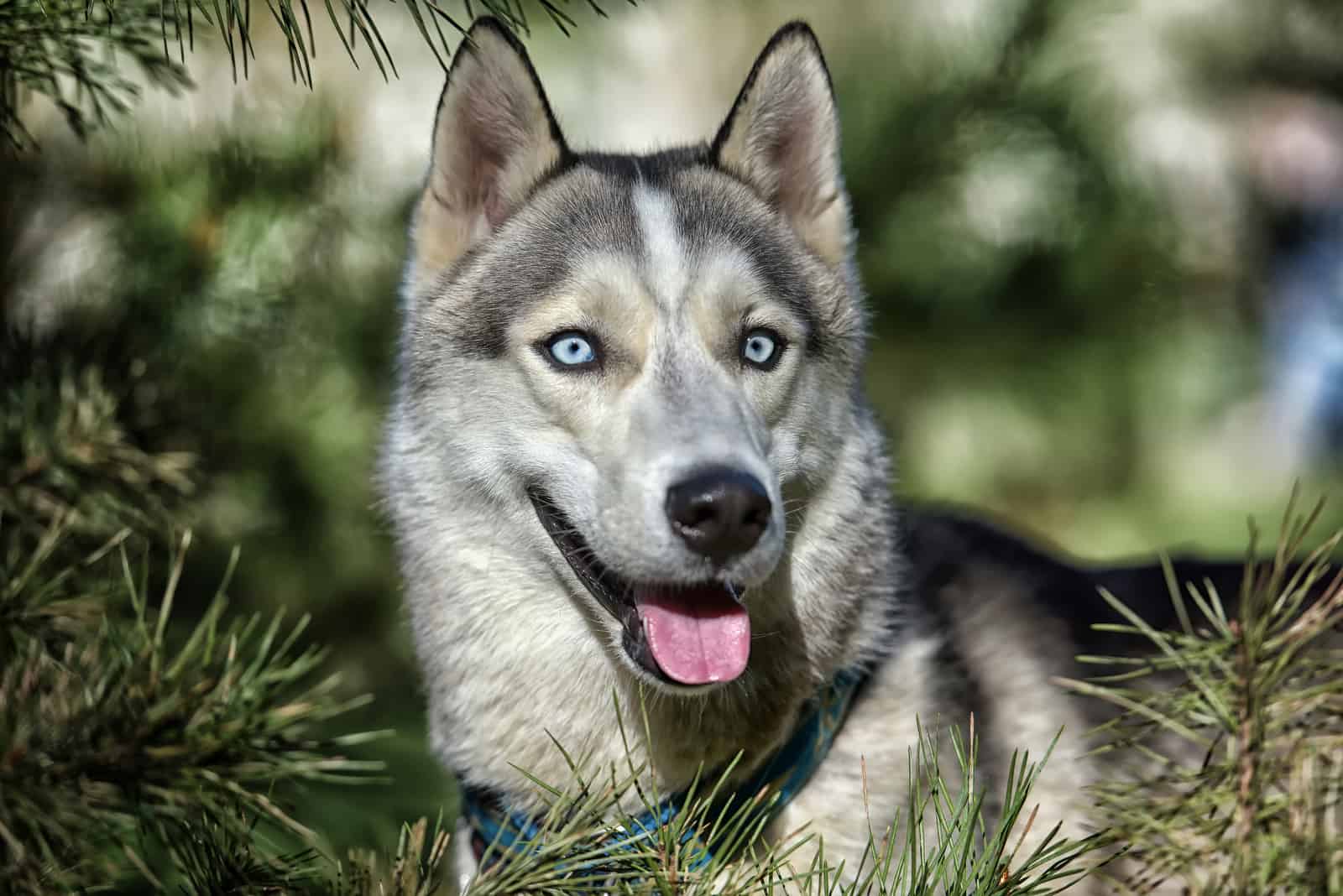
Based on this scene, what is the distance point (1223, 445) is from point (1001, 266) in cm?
248

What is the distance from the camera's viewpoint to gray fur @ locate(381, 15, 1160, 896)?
6.10ft

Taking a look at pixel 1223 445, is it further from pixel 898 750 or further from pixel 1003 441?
pixel 898 750

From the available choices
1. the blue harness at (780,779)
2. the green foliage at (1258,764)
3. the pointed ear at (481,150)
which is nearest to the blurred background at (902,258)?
the pointed ear at (481,150)

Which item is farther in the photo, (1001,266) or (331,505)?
(1001,266)

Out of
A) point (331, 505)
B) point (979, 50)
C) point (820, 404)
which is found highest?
point (979, 50)

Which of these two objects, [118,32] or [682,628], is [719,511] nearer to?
[682,628]

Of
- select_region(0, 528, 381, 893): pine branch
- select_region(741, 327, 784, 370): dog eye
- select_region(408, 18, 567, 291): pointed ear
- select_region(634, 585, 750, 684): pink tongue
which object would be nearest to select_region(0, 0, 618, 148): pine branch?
select_region(408, 18, 567, 291): pointed ear

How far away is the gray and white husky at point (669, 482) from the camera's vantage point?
1.77 m

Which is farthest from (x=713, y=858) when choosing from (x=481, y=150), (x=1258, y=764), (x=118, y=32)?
(x=118, y=32)

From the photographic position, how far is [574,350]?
1955 millimetres

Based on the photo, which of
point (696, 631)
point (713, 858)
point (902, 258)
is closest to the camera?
point (713, 858)

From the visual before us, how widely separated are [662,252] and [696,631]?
629 millimetres

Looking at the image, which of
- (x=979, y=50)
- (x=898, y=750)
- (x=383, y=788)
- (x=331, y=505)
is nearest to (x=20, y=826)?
(x=898, y=750)

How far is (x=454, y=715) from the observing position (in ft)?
6.59
